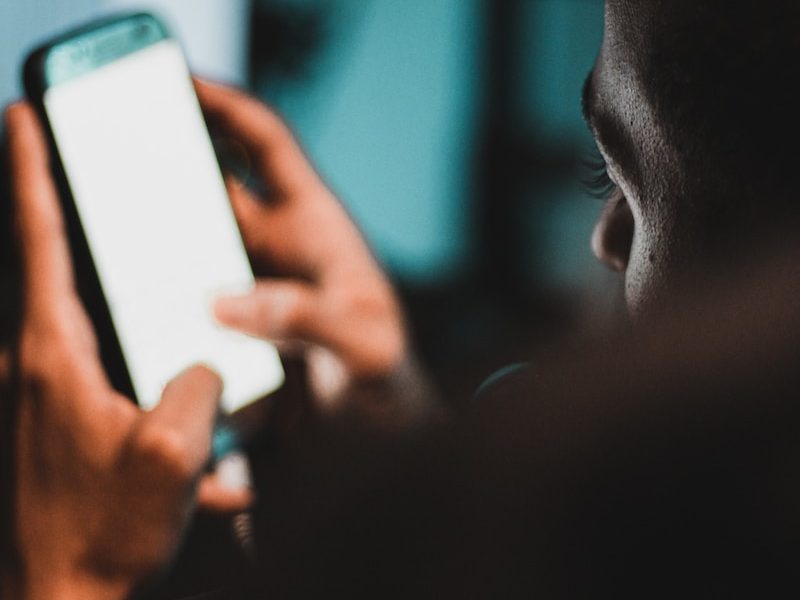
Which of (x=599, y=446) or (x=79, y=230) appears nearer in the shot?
(x=599, y=446)

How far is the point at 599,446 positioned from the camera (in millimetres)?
256

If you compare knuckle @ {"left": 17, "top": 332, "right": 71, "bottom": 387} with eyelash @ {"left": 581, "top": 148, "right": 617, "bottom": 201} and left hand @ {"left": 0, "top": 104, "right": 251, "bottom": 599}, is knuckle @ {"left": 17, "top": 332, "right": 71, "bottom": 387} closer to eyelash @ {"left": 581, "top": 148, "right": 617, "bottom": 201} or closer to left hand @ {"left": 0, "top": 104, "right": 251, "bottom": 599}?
left hand @ {"left": 0, "top": 104, "right": 251, "bottom": 599}

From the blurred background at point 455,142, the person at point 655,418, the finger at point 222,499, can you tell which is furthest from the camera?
the blurred background at point 455,142

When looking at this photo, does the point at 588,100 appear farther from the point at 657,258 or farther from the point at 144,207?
the point at 144,207

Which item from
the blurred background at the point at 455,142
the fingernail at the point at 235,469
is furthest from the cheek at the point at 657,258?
the blurred background at the point at 455,142

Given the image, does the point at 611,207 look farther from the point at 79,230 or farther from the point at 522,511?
the point at 79,230

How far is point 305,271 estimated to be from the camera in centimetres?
67

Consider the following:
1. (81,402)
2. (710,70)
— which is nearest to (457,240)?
(81,402)

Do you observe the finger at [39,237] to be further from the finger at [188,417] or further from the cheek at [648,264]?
the cheek at [648,264]

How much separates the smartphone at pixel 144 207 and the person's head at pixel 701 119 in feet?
1.14

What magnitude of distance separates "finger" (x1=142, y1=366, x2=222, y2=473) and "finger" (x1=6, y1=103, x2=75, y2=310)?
7 cm

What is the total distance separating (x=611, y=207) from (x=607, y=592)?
0.66ft

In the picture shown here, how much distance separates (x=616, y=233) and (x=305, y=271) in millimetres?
307

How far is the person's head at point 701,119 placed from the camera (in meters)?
0.26
